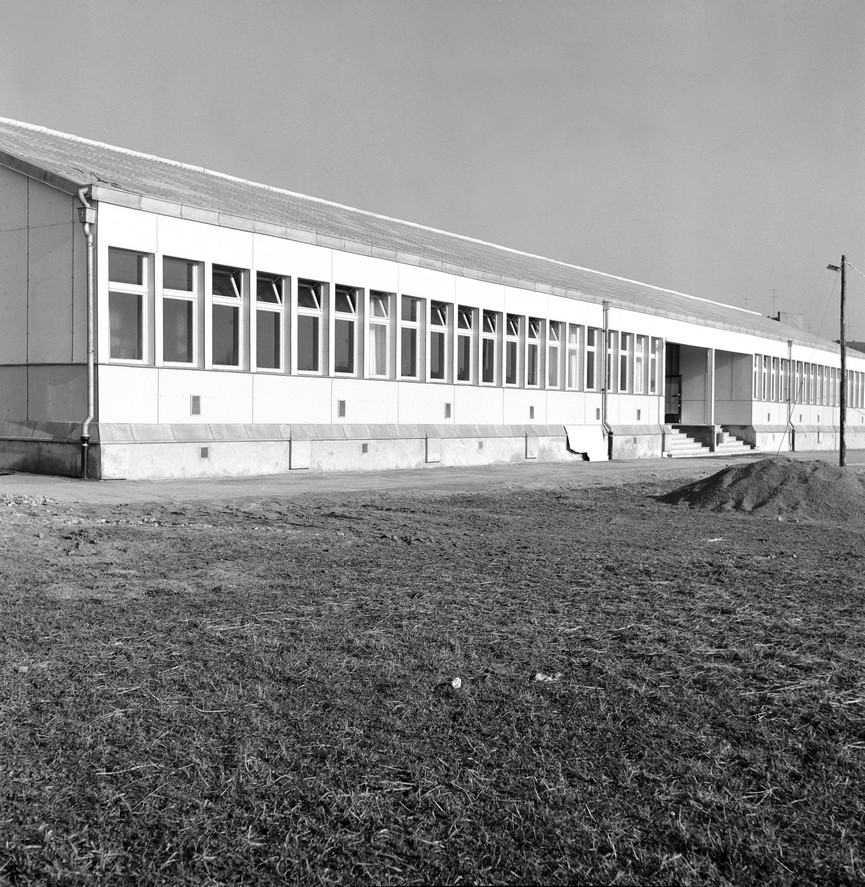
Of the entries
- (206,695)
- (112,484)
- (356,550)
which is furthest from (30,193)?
(206,695)

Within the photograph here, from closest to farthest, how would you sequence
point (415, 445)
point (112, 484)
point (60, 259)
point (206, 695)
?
point (206, 695) < point (112, 484) < point (60, 259) < point (415, 445)

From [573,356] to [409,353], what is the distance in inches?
378

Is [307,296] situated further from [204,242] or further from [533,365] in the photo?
[533,365]

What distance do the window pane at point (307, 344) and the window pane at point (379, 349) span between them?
8.05 ft

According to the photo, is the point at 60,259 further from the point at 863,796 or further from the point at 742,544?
the point at 863,796

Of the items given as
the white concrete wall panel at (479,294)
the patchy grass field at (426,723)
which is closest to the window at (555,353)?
the white concrete wall panel at (479,294)

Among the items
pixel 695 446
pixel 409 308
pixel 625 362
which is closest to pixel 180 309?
pixel 409 308

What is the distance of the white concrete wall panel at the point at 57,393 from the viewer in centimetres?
2097

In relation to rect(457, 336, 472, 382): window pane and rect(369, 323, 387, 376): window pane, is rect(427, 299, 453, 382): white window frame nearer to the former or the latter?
rect(457, 336, 472, 382): window pane

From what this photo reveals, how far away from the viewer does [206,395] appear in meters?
23.0

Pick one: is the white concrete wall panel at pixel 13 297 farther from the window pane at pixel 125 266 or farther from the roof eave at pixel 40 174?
the window pane at pixel 125 266

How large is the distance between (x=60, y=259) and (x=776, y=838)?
20.3m

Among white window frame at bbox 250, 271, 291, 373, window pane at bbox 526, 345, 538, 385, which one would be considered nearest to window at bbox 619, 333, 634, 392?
window pane at bbox 526, 345, 538, 385

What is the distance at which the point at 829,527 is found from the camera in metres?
15.0
